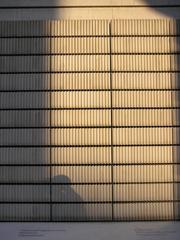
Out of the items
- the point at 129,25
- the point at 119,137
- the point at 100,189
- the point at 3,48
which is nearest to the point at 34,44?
the point at 3,48

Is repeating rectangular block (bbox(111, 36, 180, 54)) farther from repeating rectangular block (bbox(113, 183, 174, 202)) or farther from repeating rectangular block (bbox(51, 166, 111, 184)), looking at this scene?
repeating rectangular block (bbox(113, 183, 174, 202))

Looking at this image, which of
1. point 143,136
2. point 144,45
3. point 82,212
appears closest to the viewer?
point 82,212

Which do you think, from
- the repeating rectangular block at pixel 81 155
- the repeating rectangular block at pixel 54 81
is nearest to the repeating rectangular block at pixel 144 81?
the repeating rectangular block at pixel 54 81

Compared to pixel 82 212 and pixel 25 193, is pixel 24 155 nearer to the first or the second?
pixel 25 193

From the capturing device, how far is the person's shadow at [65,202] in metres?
10.6

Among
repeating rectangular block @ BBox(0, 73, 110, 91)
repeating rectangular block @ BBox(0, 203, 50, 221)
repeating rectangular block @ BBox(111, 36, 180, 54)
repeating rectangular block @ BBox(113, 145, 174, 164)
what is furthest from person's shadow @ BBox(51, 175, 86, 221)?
repeating rectangular block @ BBox(111, 36, 180, 54)

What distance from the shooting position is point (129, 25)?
1095 centimetres

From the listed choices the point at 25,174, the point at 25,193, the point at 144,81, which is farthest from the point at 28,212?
the point at 144,81

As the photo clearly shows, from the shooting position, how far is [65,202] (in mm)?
10641

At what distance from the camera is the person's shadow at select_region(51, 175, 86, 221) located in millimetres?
10609

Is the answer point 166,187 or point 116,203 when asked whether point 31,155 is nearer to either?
point 116,203

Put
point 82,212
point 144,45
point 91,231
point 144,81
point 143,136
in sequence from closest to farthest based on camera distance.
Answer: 1. point 91,231
2. point 82,212
3. point 143,136
4. point 144,81
5. point 144,45

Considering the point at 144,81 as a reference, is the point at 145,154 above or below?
below

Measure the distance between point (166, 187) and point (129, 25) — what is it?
4.20 metres
